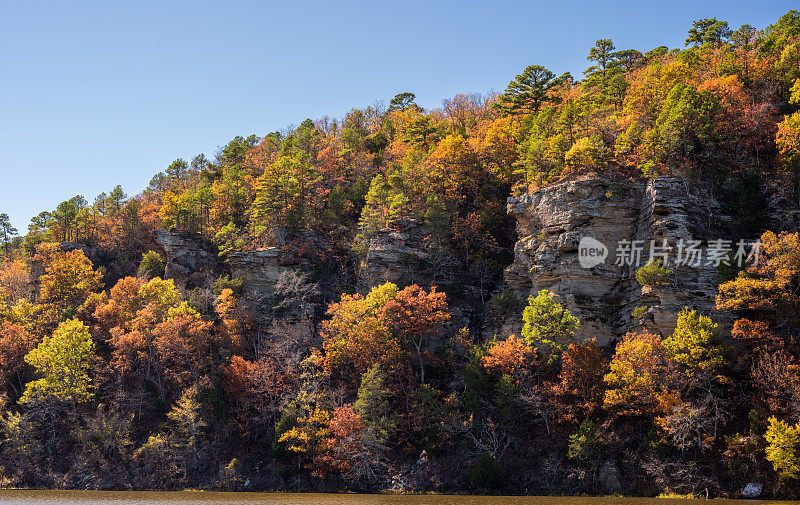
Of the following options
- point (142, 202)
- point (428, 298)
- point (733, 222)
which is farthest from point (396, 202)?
point (142, 202)

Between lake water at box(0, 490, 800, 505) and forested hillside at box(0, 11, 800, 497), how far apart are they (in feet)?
9.81

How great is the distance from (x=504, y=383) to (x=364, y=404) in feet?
31.9

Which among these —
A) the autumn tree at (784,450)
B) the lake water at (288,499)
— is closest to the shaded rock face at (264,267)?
the lake water at (288,499)

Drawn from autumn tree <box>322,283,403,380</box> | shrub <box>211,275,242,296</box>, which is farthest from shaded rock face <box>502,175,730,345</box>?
shrub <box>211,275,242,296</box>

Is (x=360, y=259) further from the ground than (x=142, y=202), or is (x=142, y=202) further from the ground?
(x=142, y=202)

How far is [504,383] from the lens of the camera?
37719mm

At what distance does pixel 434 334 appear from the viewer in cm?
4734

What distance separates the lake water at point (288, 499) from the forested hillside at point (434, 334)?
9.81 feet

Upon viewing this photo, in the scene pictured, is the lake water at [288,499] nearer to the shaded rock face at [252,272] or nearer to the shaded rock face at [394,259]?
the shaded rock face at [252,272]

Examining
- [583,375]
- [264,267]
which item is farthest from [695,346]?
[264,267]

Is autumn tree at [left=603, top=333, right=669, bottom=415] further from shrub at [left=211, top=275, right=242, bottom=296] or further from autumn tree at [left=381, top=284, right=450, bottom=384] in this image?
shrub at [left=211, top=275, right=242, bottom=296]

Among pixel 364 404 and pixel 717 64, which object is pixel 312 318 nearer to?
pixel 364 404

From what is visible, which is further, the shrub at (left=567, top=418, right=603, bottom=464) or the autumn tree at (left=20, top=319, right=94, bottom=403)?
the autumn tree at (left=20, top=319, right=94, bottom=403)

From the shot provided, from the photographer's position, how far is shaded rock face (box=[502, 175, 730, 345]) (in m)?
37.7
